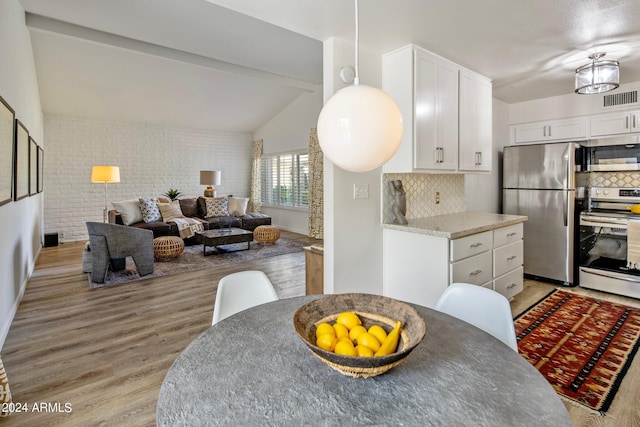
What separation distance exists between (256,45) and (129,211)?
141 inches

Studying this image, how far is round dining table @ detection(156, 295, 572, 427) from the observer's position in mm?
770

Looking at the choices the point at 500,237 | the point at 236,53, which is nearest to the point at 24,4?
the point at 236,53

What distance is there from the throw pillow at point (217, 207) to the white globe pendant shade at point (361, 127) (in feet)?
20.7

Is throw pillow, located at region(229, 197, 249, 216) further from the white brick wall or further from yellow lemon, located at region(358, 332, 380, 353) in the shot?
yellow lemon, located at region(358, 332, 380, 353)

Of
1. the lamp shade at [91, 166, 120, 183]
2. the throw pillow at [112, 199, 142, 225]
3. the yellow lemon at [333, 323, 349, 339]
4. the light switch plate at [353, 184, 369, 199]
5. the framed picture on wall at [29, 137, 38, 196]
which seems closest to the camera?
the yellow lemon at [333, 323, 349, 339]

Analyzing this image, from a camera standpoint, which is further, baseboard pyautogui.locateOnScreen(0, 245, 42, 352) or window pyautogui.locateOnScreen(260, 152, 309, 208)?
window pyautogui.locateOnScreen(260, 152, 309, 208)

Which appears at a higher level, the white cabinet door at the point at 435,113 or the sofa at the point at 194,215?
the white cabinet door at the point at 435,113

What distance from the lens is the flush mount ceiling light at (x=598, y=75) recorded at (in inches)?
107

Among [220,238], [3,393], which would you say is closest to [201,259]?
[220,238]

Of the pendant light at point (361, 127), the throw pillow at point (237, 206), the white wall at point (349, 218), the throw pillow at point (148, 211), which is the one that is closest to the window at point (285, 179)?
the throw pillow at point (237, 206)

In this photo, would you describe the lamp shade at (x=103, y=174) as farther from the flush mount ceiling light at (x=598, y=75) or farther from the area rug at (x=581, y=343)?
the flush mount ceiling light at (x=598, y=75)

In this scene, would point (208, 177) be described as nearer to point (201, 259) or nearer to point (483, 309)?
point (201, 259)

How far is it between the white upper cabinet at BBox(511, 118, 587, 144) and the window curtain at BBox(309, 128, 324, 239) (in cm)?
349

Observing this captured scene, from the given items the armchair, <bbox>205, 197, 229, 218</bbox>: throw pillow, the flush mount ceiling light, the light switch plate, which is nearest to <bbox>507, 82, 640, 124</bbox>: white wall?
the flush mount ceiling light
